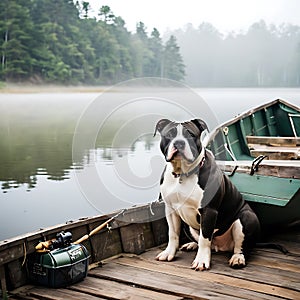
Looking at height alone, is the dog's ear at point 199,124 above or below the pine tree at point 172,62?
below

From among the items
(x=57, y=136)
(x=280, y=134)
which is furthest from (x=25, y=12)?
(x=280, y=134)

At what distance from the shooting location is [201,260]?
298 centimetres

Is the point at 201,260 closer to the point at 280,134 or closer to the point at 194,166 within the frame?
the point at 194,166

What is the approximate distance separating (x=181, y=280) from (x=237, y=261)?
1.33 ft

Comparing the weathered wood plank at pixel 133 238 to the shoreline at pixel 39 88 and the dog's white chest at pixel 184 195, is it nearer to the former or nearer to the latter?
the dog's white chest at pixel 184 195

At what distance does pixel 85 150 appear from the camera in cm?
452

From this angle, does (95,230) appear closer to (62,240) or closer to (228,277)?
(62,240)

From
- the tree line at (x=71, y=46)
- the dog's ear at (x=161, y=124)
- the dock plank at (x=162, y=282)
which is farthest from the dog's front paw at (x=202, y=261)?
the tree line at (x=71, y=46)

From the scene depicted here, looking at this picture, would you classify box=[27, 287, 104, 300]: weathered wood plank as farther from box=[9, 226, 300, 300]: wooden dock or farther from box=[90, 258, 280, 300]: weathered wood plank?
box=[90, 258, 280, 300]: weathered wood plank

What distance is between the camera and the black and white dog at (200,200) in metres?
2.82

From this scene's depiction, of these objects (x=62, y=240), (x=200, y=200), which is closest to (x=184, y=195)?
(x=200, y=200)

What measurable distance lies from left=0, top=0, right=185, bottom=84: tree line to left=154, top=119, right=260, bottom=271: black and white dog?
16.6 m

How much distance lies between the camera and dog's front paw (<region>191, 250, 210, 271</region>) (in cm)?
296

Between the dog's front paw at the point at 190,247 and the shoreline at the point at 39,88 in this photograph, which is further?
the shoreline at the point at 39,88
